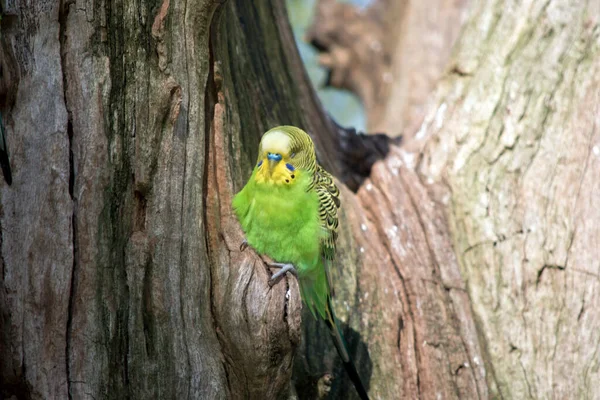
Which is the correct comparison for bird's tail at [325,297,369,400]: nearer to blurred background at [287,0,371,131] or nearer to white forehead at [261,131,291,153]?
white forehead at [261,131,291,153]

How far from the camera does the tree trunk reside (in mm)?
2678

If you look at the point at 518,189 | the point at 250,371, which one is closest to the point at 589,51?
the point at 518,189

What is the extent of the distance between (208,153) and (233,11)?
96 cm

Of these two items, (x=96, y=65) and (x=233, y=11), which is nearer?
(x=96, y=65)

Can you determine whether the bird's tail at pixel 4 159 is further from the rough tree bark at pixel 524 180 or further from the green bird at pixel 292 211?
the rough tree bark at pixel 524 180

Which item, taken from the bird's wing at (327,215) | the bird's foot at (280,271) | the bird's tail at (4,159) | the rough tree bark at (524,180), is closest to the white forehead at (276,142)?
the bird's wing at (327,215)

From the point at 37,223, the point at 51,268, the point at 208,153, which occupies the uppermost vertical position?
the point at 208,153

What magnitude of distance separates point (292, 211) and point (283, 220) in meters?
0.06

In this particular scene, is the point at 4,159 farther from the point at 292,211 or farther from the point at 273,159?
the point at 292,211

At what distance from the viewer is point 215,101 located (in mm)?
3225

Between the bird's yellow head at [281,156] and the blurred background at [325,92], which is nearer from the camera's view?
the bird's yellow head at [281,156]

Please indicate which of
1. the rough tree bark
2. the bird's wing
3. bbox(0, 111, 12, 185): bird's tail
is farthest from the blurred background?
bbox(0, 111, 12, 185): bird's tail

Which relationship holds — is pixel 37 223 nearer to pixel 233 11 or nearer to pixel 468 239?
pixel 233 11

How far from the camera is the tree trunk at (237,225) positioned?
8.79ft
